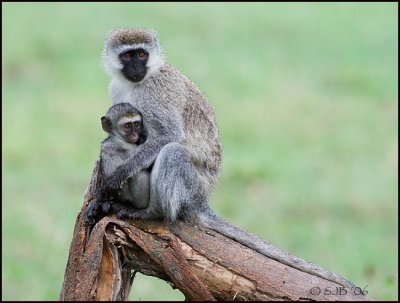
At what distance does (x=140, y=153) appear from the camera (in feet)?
23.5

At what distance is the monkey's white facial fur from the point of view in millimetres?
7676

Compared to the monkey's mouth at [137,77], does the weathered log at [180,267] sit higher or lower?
lower

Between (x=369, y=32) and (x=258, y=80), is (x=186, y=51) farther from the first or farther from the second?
(x=369, y=32)

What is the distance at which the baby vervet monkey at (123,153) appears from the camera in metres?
7.15

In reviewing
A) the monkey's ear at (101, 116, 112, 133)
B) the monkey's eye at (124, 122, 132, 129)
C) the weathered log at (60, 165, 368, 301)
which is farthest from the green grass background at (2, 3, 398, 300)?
the weathered log at (60, 165, 368, 301)

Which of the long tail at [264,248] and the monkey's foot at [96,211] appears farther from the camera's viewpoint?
the monkey's foot at [96,211]

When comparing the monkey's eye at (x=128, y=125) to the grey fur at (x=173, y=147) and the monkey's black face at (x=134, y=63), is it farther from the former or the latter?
the monkey's black face at (x=134, y=63)

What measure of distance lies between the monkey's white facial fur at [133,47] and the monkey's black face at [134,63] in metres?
0.03

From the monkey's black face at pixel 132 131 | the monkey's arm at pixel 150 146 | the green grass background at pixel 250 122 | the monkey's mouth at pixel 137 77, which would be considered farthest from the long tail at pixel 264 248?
the green grass background at pixel 250 122

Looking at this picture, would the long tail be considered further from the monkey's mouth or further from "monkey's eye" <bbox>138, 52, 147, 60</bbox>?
"monkey's eye" <bbox>138, 52, 147, 60</bbox>

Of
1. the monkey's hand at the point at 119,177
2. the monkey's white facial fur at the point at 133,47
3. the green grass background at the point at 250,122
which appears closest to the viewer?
the monkey's hand at the point at 119,177

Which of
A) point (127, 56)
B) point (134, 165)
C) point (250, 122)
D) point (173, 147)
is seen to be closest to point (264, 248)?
point (173, 147)

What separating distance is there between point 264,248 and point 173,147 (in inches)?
45.1

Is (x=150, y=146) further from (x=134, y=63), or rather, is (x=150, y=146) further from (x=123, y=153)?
(x=134, y=63)
